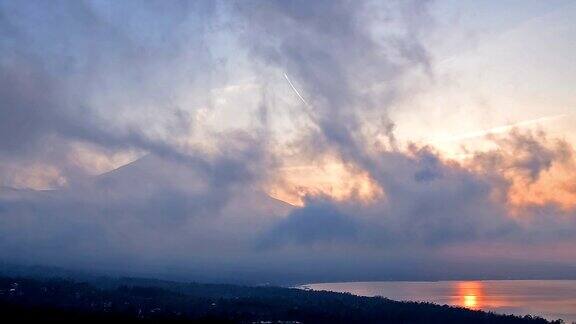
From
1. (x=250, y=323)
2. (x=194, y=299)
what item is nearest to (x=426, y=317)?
(x=250, y=323)

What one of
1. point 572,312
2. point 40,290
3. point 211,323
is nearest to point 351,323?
point 211,323

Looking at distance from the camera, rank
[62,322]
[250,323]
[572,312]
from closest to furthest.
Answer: [62,322]
[250,323]
[572,312]

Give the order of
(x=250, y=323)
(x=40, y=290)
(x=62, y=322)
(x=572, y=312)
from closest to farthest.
A: (x=62, y=322)
(x=250, y=323)
(x=40, y=290)
(x=572, y=312)

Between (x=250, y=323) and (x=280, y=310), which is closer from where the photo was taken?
(x=250, y=323)

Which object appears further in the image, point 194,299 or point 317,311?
point 194,299

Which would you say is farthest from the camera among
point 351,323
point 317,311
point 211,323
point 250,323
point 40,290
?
point 40,290

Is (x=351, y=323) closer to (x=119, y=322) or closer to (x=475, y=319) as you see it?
(x=475, y=319)

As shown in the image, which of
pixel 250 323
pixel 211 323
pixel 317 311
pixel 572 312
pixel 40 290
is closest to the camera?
pixel 211 323

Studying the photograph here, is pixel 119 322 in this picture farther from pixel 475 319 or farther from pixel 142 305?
pixel 475 319
